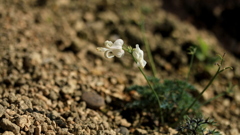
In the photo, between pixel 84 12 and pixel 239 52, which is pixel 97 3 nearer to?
pixel 84 12

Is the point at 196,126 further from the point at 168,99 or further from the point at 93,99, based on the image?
the point at 93,99

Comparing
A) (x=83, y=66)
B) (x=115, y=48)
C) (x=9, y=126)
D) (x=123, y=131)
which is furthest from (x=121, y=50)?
(x=83, y=66)

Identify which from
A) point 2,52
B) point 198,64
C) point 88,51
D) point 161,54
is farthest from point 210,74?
point 2,52

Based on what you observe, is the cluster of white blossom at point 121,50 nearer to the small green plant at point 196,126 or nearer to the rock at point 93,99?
the small green plant at point 196,126

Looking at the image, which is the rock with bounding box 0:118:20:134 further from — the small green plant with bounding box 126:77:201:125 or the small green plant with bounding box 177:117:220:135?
the small green plant with bounding box 177:117:220:135

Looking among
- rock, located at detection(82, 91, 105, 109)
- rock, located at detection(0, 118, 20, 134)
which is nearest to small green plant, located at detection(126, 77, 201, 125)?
rock, located at detection(82, 91, 105, 109)

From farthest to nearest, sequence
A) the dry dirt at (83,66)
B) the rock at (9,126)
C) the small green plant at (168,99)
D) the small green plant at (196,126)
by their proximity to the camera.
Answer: the small green plant at (168,99), the dry dirt at (83,66), the small green plant at (196,126), the rock at (9,126)

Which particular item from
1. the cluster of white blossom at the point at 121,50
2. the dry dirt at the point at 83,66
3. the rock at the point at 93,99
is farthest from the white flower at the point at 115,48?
the rock at the point at 93,99
